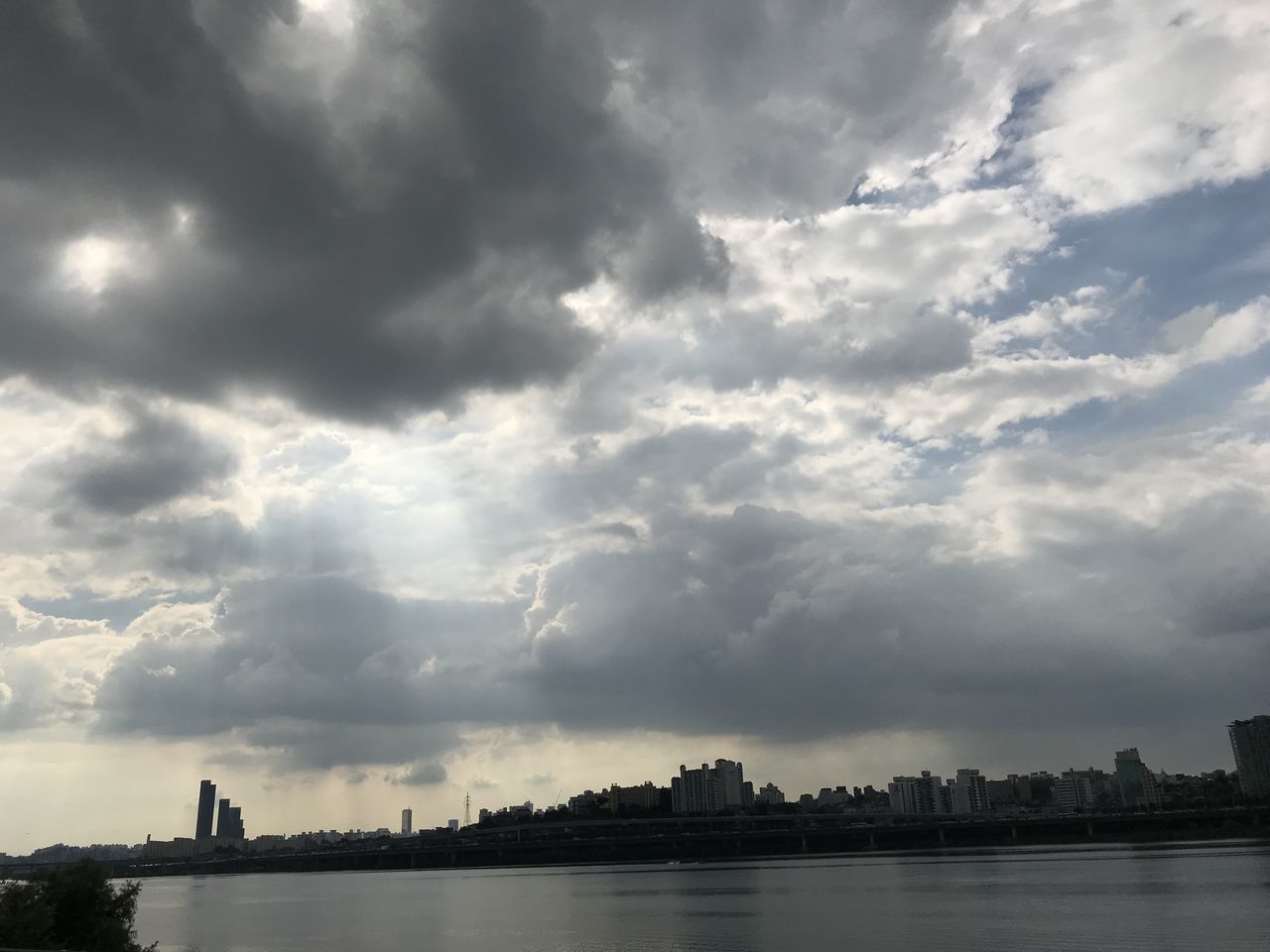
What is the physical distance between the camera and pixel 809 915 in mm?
105312

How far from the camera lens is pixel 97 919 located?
167ft

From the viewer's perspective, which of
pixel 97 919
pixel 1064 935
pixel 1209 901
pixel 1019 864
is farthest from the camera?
pixel 1019 864

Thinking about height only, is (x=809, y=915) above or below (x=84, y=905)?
below

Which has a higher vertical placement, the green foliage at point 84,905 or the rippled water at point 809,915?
the green foliage at point 84,905

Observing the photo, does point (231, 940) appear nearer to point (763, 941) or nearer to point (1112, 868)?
point (763, 941)

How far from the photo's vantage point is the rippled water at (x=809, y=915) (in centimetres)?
7919

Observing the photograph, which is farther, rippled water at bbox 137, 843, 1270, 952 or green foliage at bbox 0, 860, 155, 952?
rippled water at bbox 137, 843, 1270, 952

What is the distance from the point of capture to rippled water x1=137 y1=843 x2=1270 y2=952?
7919 cm

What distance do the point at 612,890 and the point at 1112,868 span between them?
8487 cm

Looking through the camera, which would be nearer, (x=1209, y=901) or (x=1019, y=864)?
(x=1209, y=901)

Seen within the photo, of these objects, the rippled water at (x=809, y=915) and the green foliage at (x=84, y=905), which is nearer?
the green foliage at (x=84, y=905)

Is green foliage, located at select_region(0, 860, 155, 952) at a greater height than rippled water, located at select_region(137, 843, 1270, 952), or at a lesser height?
greater

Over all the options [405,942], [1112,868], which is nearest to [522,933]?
[405,942]

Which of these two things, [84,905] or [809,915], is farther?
[809,915]
